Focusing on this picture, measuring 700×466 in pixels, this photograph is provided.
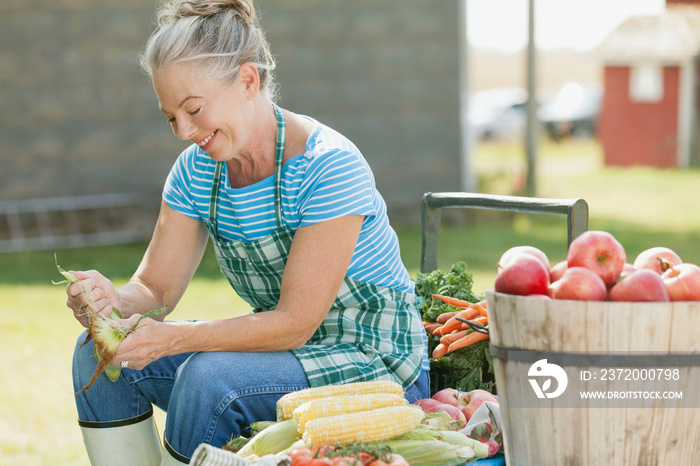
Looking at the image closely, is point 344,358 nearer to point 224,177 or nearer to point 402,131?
point 224,177

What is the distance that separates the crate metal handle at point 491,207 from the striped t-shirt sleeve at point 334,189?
0.54 meters

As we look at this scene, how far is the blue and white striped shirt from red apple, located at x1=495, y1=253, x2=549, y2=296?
1.75ft

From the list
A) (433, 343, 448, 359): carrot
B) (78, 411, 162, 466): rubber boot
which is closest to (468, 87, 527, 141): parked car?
(433, 343, 448, 359): carrot

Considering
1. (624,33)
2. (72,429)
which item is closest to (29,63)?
(72,429)

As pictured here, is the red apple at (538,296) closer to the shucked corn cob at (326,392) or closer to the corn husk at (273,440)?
the shucked corn cob at (326,392)

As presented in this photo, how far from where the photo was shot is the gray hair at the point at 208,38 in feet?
7.55

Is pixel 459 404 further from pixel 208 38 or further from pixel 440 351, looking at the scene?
pixel 208 38

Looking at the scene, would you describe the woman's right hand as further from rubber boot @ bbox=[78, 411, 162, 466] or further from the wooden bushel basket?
the wooden bushel basket

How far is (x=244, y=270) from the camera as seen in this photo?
258 centimetres

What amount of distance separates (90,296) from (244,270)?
45cm

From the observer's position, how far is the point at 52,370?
5.29m

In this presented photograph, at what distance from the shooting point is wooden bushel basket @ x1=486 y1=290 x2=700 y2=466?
1.77 m

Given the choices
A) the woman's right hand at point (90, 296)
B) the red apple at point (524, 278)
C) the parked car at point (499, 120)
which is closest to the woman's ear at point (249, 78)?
the woman's right hand at point (90, 296)

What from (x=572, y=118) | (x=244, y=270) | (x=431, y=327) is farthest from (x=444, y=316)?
(x=572, y=118)
